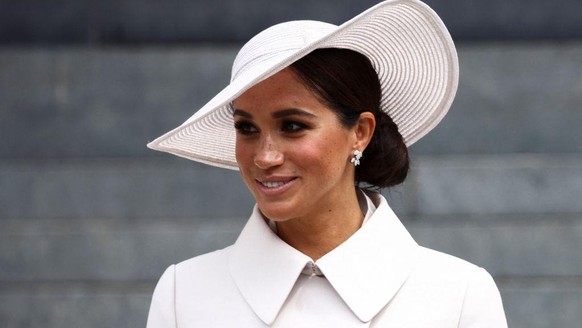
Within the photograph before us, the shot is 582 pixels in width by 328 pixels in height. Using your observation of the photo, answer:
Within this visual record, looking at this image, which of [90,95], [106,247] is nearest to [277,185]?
[106,247]

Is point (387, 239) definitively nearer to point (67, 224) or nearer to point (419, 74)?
point (419, 74)

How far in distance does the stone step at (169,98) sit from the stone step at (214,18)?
0.09m

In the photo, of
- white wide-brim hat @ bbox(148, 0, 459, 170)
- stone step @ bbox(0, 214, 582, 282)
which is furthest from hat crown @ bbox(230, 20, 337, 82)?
stone step @ bbox(0, 214, 582, 282)

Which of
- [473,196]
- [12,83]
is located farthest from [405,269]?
[12,83]

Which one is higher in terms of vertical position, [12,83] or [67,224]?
[12,83]

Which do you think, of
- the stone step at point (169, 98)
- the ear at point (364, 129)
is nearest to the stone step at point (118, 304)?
the stone step at point (169, 98)

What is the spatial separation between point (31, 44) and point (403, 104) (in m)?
3.36

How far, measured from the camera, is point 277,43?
10.3ft

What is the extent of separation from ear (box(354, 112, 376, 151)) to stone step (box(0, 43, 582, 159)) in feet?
9.59

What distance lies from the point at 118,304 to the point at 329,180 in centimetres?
299

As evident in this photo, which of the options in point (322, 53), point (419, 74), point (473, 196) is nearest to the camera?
point (322, 53)

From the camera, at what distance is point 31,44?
6402mm

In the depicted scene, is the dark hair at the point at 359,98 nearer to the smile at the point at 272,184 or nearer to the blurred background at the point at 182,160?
the smile at the point at 272,184

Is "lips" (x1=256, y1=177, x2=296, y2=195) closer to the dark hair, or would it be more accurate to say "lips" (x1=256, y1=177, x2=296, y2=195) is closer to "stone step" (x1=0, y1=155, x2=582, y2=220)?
the dark hair
